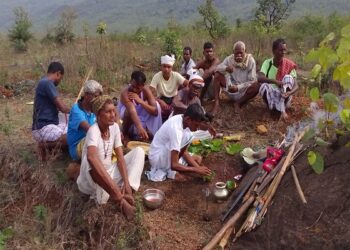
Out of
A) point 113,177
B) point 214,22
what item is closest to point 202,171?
point 113,177

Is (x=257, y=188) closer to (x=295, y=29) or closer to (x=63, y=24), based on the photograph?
(x=295, y=29)

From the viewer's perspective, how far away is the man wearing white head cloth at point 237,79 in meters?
6.14

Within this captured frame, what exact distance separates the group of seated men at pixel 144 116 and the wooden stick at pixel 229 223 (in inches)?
29.6

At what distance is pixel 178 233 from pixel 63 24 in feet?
46.2

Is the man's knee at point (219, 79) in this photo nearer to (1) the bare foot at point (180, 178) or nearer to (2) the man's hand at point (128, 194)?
(1) the bare foot at point (180, 178)

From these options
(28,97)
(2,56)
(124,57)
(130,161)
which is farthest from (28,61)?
(130,161)

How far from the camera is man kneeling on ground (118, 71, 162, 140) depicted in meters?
5.26

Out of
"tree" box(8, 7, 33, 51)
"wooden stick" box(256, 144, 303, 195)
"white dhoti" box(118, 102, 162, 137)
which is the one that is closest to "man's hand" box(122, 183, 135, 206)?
"wooden stick" box(256, 144, 303, 195)

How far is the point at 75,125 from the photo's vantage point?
451 cm

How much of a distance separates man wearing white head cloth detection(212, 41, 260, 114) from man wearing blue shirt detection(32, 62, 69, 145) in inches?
87.5

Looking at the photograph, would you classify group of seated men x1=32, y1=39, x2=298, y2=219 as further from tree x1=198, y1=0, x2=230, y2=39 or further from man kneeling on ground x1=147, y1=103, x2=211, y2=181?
tree x1=198, y1=0, x2=230, y2=39

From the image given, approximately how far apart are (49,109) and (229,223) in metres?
2.60

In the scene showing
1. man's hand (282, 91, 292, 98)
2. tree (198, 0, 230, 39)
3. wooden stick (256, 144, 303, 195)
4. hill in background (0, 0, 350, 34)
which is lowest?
hill in background (0, 0, 350, 34)

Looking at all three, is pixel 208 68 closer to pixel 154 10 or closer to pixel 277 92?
pixel 277 92
